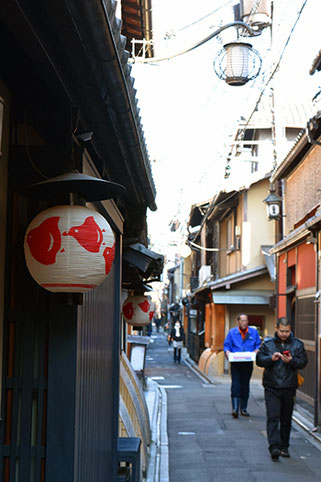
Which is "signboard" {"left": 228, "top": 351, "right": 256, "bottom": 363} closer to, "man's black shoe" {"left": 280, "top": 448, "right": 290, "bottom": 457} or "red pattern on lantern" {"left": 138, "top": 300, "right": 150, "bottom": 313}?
"red pattern on lantern" {"left": 138, "top": 300, "right": 150, "bottom": 313}

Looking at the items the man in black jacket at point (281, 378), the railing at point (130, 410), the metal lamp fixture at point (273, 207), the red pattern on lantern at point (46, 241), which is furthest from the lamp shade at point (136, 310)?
the metal lamp fixture at point (273, 207)

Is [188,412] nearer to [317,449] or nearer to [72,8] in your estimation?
[317,449]

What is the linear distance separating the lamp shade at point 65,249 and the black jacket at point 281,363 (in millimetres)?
6714

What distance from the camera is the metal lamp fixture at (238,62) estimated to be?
435 inches


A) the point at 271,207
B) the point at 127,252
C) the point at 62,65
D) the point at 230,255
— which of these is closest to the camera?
the point at 62,65

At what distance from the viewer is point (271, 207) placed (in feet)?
64.3

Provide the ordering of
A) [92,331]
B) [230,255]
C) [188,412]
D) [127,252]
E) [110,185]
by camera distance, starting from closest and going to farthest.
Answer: [110,185] < [92,331] < [127,252] < [188,412] < [230,255]

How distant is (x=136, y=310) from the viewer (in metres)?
11.9

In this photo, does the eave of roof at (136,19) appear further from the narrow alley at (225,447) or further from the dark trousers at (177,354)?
the dark trousers at (177,354)

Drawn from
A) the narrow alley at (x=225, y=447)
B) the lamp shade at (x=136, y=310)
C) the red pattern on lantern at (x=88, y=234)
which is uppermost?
the red pattern on lantern at (x=88, y=234)

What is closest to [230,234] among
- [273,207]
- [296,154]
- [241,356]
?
[273,207]

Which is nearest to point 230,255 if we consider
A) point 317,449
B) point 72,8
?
point 317,449

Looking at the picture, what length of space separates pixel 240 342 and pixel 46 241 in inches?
427

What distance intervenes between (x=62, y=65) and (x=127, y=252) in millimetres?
5773
